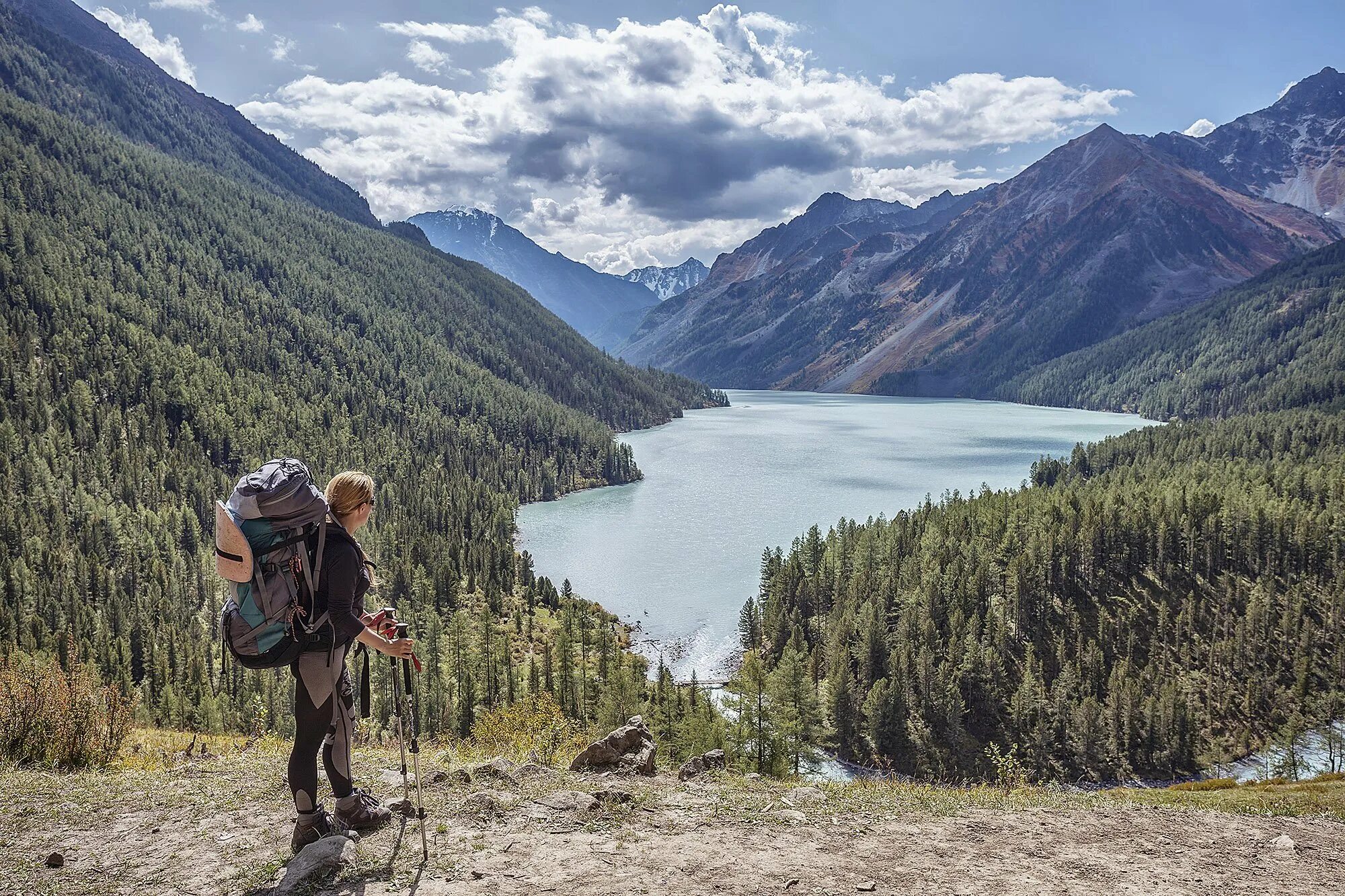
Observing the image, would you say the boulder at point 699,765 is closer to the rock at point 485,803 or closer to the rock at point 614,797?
the rock at point 614,797

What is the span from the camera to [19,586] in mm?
80750

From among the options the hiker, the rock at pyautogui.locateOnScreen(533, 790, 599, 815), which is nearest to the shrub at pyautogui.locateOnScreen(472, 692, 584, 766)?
the rock at pyautogui.locateOnScreen(533, 790, 599, 815)

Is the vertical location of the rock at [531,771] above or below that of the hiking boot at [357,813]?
below

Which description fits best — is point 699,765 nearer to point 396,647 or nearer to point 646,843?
point 646,843

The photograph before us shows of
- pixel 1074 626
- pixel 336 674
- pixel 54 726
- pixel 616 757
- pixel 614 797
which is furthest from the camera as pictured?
pixel 1074 626

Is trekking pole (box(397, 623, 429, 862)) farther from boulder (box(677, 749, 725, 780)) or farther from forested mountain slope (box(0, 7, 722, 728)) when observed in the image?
forested mountain slope (box(0, 7, 722, 728))

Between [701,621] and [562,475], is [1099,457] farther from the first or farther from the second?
[562,475]

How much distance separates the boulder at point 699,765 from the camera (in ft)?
47.9

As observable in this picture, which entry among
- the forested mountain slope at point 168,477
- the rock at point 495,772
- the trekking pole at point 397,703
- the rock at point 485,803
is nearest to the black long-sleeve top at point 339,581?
the trekking pole at point 397,703

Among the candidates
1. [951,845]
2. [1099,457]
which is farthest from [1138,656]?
[1099,457]

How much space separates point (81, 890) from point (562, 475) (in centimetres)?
18210

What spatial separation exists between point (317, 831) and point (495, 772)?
12.9 ft

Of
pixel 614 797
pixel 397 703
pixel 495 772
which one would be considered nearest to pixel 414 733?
pixel 397 703

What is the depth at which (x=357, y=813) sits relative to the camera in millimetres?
9172
